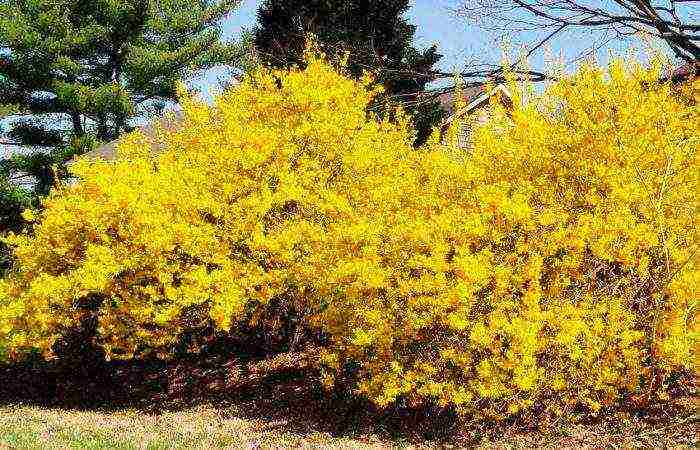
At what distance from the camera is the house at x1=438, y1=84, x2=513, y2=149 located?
28.2 feet

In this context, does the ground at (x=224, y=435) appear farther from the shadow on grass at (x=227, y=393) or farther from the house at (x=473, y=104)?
the house at (x=473, y=104)

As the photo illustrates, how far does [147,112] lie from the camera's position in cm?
2847

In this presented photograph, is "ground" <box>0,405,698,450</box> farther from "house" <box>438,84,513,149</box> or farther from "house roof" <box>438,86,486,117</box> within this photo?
"house roof" <box>438,86,486,117</box>

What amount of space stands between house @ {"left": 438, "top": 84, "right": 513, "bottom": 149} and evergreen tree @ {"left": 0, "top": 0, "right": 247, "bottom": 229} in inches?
432

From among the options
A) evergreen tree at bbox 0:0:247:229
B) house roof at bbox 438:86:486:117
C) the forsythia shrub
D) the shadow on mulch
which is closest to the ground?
the shadow on mulch

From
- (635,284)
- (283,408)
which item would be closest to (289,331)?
(283,408)

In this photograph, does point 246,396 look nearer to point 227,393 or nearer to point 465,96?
point 227,393

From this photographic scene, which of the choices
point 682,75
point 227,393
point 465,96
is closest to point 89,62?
point 465,96

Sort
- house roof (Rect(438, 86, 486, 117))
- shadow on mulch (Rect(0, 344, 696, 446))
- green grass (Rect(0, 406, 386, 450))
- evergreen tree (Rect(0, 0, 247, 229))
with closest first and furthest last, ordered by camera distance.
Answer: green grass (Rect(0, 406, 386, 450)) → shadow on mulch (Rect(0, 344, 696, 446)) → house roof (Rect(438, 86, 486, 117)) → evergreen tree (Rect(0, 0, 247, 229))

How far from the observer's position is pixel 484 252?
7.02 m

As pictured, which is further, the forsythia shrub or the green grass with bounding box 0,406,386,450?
the forsythia shrub

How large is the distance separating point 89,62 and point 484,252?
78.5ft

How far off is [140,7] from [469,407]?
2237 cm

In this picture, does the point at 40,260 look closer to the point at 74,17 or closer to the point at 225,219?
the point at 225,219
